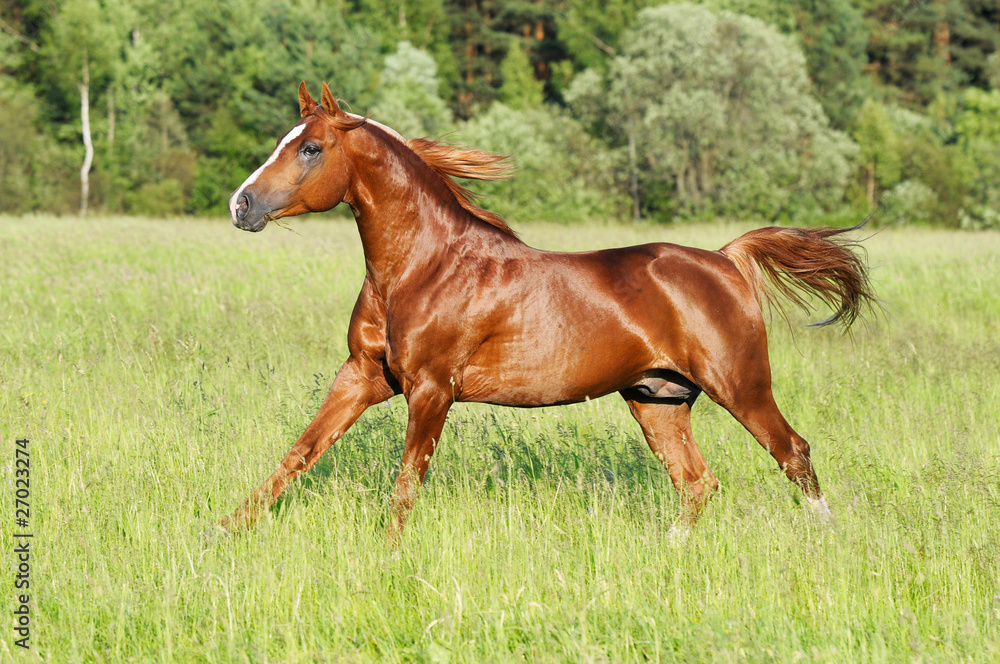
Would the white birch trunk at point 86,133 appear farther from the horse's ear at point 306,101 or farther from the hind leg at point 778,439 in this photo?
the hind leg at point 778,439

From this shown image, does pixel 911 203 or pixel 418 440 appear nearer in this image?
pixel 418 440

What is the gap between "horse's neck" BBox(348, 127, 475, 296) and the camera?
4.15m

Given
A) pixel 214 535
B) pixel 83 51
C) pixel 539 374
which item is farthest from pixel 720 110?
pixel 214 535

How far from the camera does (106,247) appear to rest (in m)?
14.3

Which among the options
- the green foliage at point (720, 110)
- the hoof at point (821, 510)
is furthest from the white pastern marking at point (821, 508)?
the green foliage at point (720, 110)

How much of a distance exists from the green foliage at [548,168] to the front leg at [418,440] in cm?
2809

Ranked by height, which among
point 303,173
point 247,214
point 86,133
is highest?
point 303,173

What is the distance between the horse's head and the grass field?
1.34 metres

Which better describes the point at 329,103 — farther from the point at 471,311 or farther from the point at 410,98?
the point at 410,98

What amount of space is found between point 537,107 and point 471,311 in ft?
146

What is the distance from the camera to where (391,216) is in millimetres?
4188

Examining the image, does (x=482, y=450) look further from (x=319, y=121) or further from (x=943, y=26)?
(x=943, y=26)

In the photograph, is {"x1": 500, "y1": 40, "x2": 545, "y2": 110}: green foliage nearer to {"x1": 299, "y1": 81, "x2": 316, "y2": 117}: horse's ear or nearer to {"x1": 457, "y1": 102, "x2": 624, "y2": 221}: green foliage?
{"x1": 457, "y1": 102, "x2": 624, "y2": 221}: green foliage

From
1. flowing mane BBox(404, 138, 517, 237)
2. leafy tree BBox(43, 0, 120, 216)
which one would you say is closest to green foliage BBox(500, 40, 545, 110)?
leafy tree BBox(43, 0, 120, 216)
